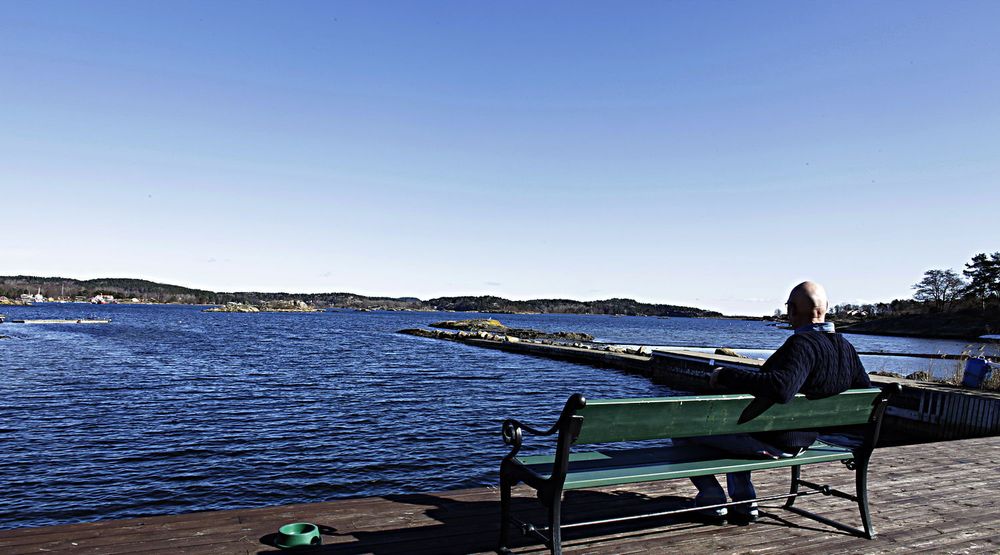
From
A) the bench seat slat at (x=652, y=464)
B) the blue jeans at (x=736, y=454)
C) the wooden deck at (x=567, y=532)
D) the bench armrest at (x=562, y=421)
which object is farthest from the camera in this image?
the blue jeans at (x=736, y=454)

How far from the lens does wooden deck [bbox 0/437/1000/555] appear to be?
4.52 m

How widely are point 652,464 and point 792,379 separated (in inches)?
44.9

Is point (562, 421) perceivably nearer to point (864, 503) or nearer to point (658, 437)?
point (658, 437)

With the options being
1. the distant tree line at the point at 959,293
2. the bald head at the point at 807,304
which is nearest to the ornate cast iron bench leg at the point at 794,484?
the bald head at the point at 807,304

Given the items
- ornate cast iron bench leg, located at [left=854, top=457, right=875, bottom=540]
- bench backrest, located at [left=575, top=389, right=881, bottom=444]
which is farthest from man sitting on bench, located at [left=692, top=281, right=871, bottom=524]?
ornate cast iron bench leg, located at [left=854, top=457, right=875, bottom=540]

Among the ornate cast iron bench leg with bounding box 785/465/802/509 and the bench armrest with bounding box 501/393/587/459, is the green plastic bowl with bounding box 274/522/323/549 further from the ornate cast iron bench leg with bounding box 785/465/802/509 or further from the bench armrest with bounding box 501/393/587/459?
the ornate cast iron bench leg with bounding box 785/465/802/509

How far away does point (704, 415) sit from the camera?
4.29 meters

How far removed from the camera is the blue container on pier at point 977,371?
54.0 feet

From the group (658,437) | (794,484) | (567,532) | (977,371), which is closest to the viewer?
(658,437)

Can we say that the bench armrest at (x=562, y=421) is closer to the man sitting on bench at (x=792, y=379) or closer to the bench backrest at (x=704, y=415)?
the bench backrest at (x=704, y=415)

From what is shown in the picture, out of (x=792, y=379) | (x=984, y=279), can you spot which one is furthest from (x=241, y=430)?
(x=984, y=279)

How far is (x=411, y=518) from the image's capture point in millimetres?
5105

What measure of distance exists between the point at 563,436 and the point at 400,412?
1755 centimetres

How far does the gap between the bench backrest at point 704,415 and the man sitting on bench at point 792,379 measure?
111mm
